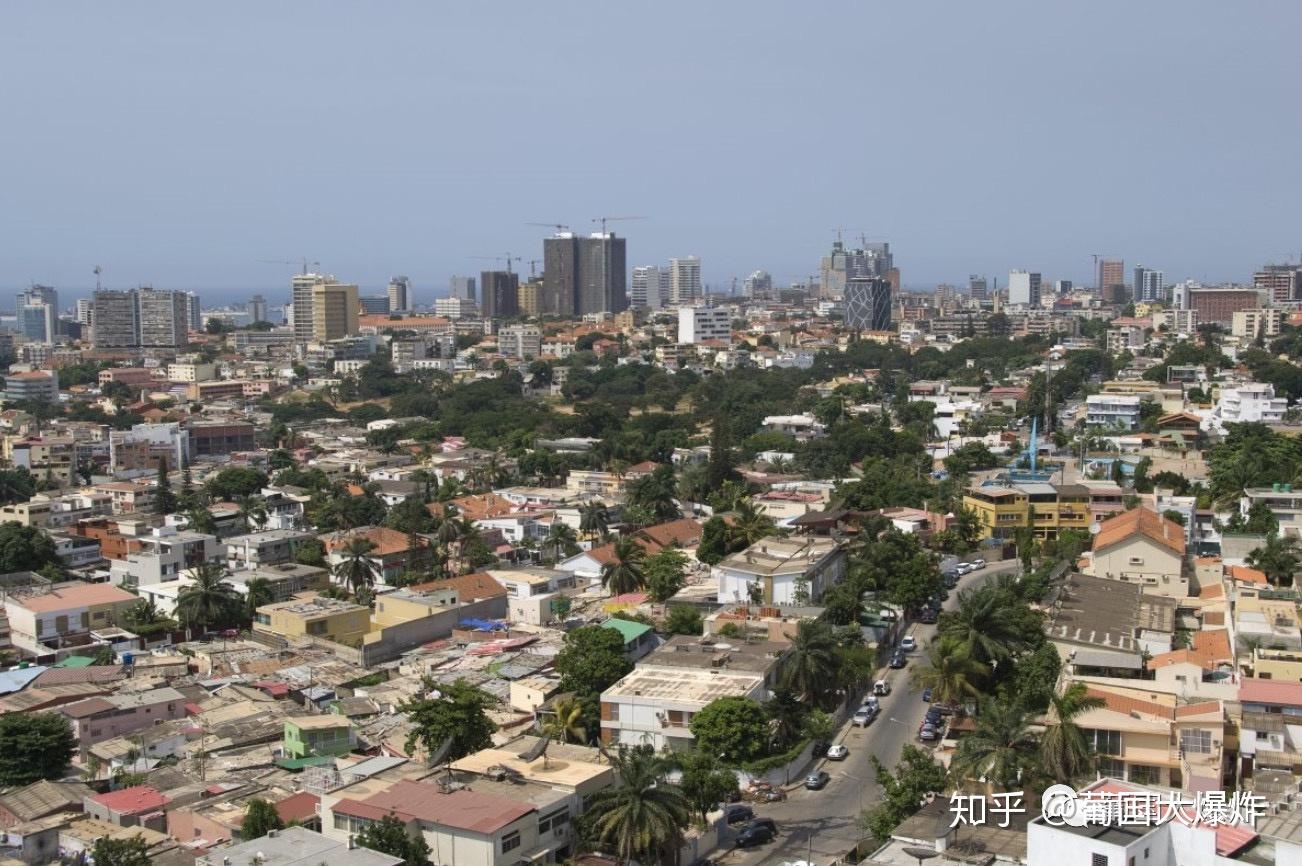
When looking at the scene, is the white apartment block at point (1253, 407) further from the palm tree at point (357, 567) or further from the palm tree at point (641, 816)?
the palm tree at point (641, 816)

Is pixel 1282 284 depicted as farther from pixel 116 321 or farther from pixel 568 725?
pixel 568 725

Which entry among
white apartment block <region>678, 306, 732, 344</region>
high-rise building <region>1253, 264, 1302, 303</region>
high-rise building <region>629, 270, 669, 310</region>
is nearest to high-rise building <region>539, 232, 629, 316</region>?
high-rise building <region>629, 270, 669, 310</region>

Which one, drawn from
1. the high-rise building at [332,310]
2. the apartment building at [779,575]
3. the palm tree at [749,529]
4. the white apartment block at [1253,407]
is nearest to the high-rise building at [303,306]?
the high-rise building at [332,310]

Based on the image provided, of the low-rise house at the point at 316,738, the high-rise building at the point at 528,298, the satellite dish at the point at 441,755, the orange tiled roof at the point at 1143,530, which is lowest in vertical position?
the low-rise house at the point at 316,738

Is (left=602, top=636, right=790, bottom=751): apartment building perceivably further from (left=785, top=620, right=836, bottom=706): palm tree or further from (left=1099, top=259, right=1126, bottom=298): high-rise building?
(left=1099, top=259, right=1126, bottom=298): high-rise building

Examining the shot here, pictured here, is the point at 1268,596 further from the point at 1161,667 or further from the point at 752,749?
the point at 752,749

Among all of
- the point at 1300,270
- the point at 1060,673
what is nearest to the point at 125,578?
the point at 1060,673
